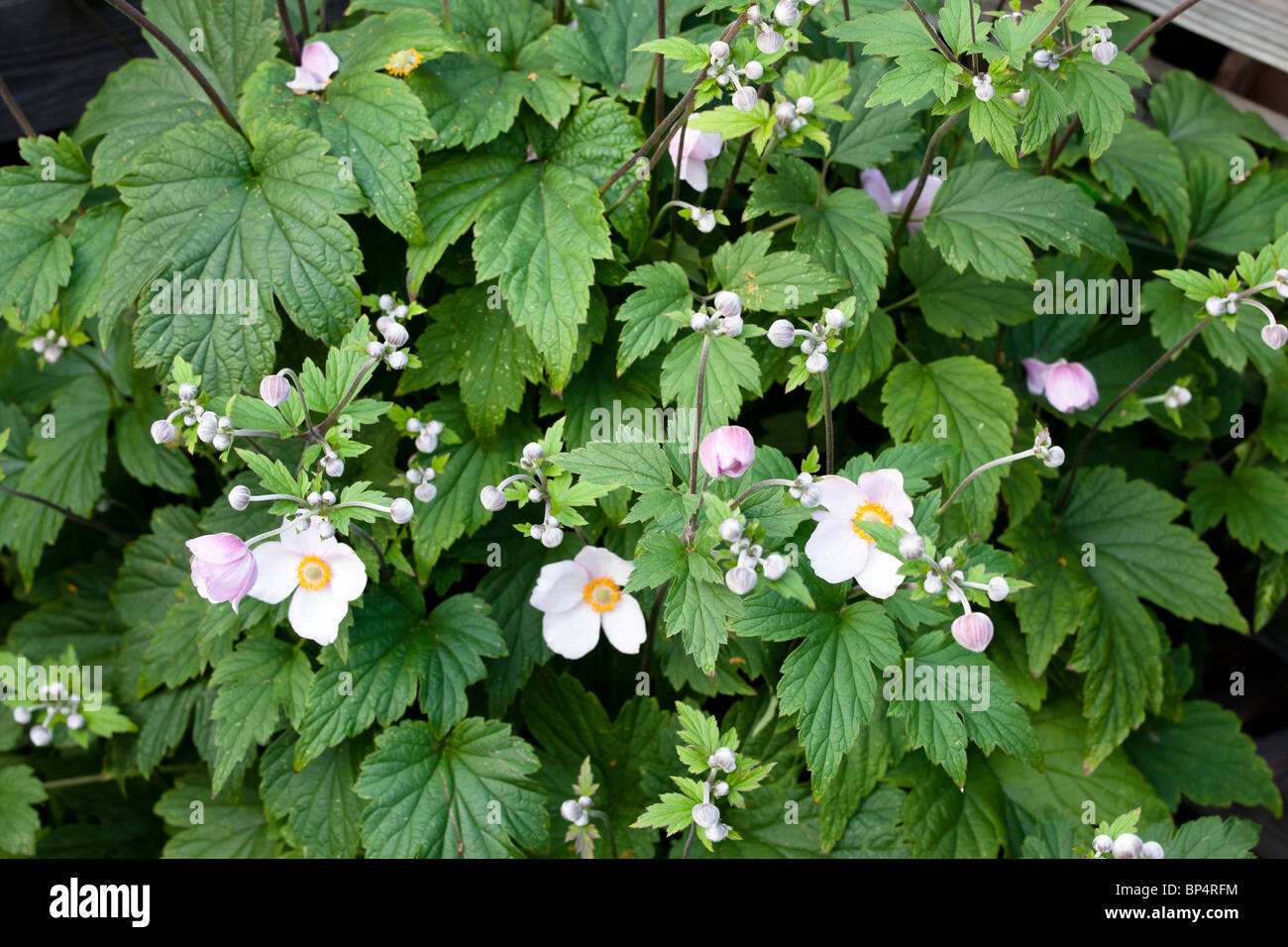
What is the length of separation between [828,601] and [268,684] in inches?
41.0

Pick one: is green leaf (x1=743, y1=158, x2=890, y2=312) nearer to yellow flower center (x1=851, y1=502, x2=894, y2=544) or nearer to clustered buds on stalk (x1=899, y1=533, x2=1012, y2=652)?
yellow flower center (x1=851, y1=502, x2=894, y2=544)

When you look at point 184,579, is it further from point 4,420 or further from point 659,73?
point 659,73

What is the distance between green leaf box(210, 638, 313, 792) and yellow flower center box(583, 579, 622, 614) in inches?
21.1

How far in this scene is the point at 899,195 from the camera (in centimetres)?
204

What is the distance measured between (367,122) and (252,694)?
3.56 feet

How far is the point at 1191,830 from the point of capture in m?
1.60

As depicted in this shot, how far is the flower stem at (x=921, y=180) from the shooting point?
5.22ft

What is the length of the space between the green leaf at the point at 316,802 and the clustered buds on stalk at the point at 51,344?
955 millimetres

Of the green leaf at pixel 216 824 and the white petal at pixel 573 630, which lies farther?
the green leaf at pixel 216 824

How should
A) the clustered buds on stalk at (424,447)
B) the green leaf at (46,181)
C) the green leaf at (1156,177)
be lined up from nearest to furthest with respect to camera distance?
the clustered buds on stalk at (424,447), the green leaf at (46,181), the green leaf at (1156,177)

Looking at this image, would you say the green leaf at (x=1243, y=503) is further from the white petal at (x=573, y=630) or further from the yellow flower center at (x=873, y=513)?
the white petal at (x=573, y=630)

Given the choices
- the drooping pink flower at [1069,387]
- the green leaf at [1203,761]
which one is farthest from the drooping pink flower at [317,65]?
the green leaf at [1203,761]

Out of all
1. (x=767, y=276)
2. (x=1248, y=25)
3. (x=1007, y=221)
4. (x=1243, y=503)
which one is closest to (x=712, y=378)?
(x=767, y=276)
